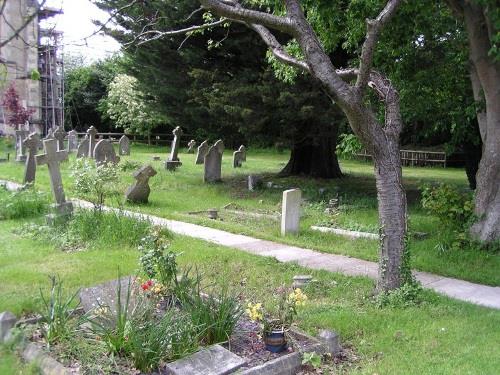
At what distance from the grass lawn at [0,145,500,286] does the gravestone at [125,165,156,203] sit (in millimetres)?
275

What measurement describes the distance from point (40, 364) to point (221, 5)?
411 centimetres

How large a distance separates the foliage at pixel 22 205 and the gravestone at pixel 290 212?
529 cm

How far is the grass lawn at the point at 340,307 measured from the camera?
16.0 feet

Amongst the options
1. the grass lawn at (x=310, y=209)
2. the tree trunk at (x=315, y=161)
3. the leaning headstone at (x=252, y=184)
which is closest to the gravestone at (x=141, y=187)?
the grass lawn at (x=310, y=209)

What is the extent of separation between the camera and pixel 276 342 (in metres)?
4.88

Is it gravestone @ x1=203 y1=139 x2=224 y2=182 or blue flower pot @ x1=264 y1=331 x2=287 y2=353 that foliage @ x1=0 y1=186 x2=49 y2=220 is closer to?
gravestone @ x1=203 y1=139 x2=224 y2=182

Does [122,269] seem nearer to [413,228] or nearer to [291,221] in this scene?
[291,221]

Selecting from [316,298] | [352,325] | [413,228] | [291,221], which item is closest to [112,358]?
[352,325]

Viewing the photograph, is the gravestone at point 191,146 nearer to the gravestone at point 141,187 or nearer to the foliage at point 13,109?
the foliage at point 13,109

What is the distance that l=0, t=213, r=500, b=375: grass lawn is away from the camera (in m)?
4.89

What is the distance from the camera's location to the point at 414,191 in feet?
57.8

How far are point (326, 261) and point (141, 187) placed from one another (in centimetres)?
636

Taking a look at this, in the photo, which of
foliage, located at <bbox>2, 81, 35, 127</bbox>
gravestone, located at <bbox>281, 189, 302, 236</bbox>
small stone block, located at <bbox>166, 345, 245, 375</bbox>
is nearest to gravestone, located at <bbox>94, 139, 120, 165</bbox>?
gravestone, located at <bbox>281, 189, 302, 236</bbox>

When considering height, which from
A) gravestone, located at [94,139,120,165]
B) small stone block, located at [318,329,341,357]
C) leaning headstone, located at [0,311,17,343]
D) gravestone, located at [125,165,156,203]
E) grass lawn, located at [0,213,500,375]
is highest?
gravestone, located at [94,139,120,165]
